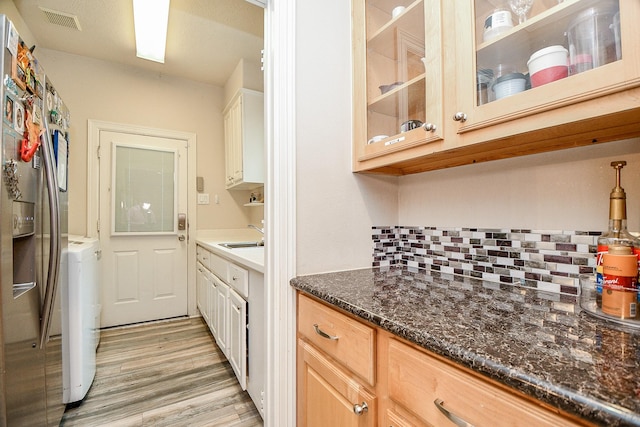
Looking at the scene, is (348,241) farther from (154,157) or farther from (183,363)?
(154,157)

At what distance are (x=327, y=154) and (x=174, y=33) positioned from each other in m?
2.16

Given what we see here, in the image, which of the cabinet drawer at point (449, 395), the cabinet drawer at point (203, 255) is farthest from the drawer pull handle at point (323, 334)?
the cabinet drawer at point (203, 255)

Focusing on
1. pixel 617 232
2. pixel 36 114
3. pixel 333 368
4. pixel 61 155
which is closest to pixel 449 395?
pixel 333 368

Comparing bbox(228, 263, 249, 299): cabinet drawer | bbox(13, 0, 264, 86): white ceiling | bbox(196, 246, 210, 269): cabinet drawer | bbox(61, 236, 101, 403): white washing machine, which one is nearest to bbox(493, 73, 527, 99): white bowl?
bbox(228, 263, 249, 299): cabinet drawer

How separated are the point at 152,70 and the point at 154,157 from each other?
932 millimetres

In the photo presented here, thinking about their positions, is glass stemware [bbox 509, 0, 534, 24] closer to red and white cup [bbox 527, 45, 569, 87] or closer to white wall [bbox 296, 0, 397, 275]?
red and white cup [bbox 527, 45, 569, 87]

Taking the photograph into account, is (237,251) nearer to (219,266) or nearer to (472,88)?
(219,266)

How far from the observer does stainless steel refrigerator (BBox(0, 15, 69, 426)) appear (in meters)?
0.94

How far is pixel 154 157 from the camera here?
10.0ft

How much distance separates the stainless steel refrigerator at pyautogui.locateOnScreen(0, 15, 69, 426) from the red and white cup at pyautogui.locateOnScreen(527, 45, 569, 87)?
1.58m

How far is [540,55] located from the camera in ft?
2.43

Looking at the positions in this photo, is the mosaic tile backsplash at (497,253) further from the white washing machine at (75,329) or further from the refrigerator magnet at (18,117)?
the white washing machine at (75,329)

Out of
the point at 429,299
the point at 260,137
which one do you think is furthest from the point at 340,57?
the point at 260,137

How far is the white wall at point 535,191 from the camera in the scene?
825 millimetres
